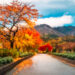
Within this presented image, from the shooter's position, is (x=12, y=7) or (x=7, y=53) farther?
(x=12, y=7)

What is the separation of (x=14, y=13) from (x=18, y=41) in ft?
14.8

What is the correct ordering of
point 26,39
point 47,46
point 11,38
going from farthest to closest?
point 47,46
point 26,39
point 11,38

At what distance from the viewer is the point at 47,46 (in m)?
129

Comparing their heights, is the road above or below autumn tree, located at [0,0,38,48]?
below

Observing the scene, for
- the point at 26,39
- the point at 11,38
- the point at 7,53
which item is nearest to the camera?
the point at 7,53

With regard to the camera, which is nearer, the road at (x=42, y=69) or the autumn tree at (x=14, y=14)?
the road at (x=42, y=69)

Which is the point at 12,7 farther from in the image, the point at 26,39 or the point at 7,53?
the point at 7,53

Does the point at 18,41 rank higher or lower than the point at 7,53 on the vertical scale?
higher

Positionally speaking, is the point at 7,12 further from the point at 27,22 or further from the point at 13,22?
the point at 27,22

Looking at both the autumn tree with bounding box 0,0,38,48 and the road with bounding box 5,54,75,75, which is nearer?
the road with bounding box 5,54,75,75

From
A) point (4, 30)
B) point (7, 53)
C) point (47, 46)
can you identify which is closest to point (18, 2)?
point (4, 30)

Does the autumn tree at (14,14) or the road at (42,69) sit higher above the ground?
the autumn tree at (14,14)

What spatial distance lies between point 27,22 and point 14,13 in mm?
2507

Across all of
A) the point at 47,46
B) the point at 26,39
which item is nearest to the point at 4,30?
the point at 26,39
